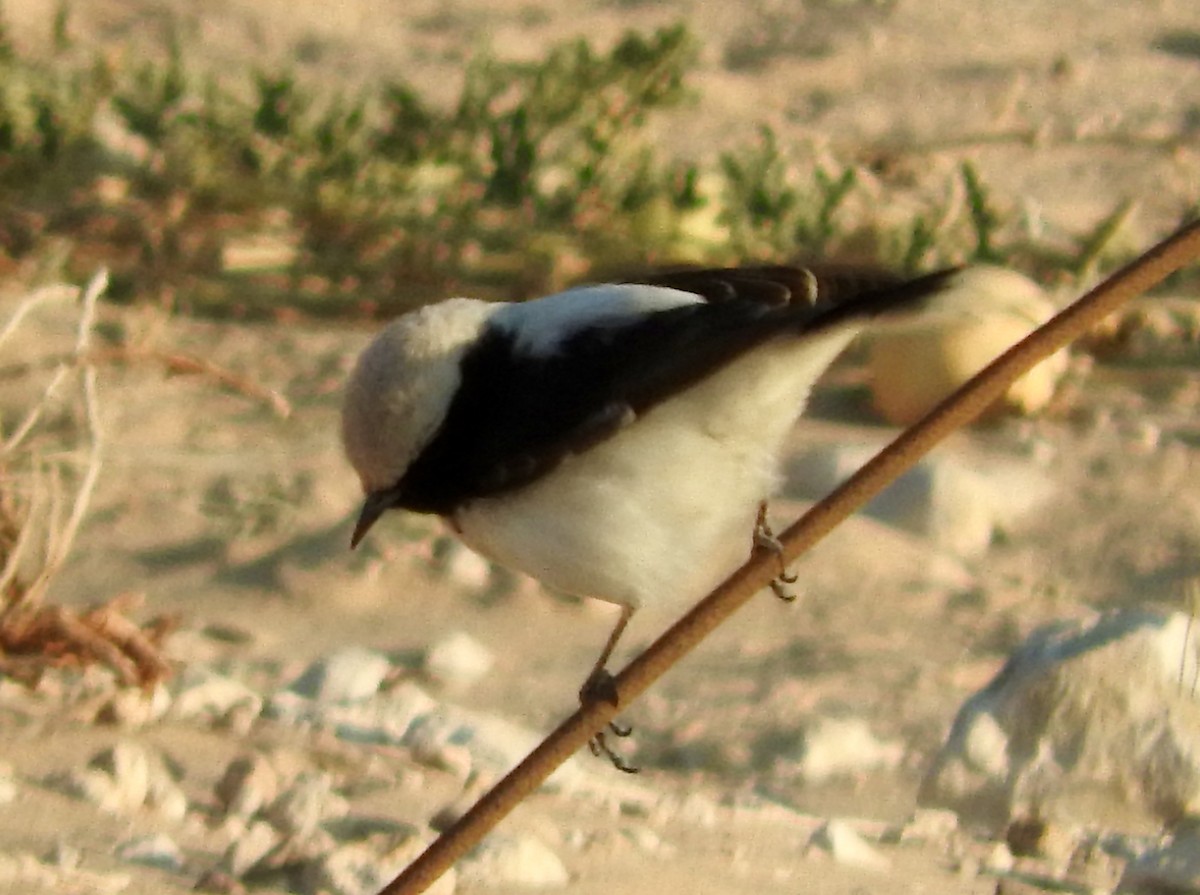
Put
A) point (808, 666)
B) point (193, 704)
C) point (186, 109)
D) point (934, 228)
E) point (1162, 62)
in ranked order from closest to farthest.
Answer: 1. point (193, 704)
2. point (808, 666)
3. point (934, 228)
4. point (186, 109)
5. point (1162, 62)

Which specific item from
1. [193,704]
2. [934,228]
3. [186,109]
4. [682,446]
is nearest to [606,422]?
[682,446]

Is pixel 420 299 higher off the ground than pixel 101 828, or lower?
lower

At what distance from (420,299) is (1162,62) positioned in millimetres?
3322

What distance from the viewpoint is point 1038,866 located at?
2855mm

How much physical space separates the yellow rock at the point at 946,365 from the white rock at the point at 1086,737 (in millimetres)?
1426

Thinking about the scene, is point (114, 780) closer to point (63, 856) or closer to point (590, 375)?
point (63, 856)

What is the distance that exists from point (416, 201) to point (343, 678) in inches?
98.3

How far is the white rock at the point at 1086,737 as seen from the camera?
Answer: 298 cm

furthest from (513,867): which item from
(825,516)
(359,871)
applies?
(825,516)

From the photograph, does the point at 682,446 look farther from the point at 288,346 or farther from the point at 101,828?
the point at 288,346

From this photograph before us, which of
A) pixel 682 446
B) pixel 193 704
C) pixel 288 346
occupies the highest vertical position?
pixel 682 446

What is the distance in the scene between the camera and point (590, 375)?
2541 millimetres

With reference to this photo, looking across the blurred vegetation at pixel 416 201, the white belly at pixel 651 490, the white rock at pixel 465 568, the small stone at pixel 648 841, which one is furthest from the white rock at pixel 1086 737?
the blurred vegetation at pixel 416 201

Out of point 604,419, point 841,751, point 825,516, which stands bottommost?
point 841,751
